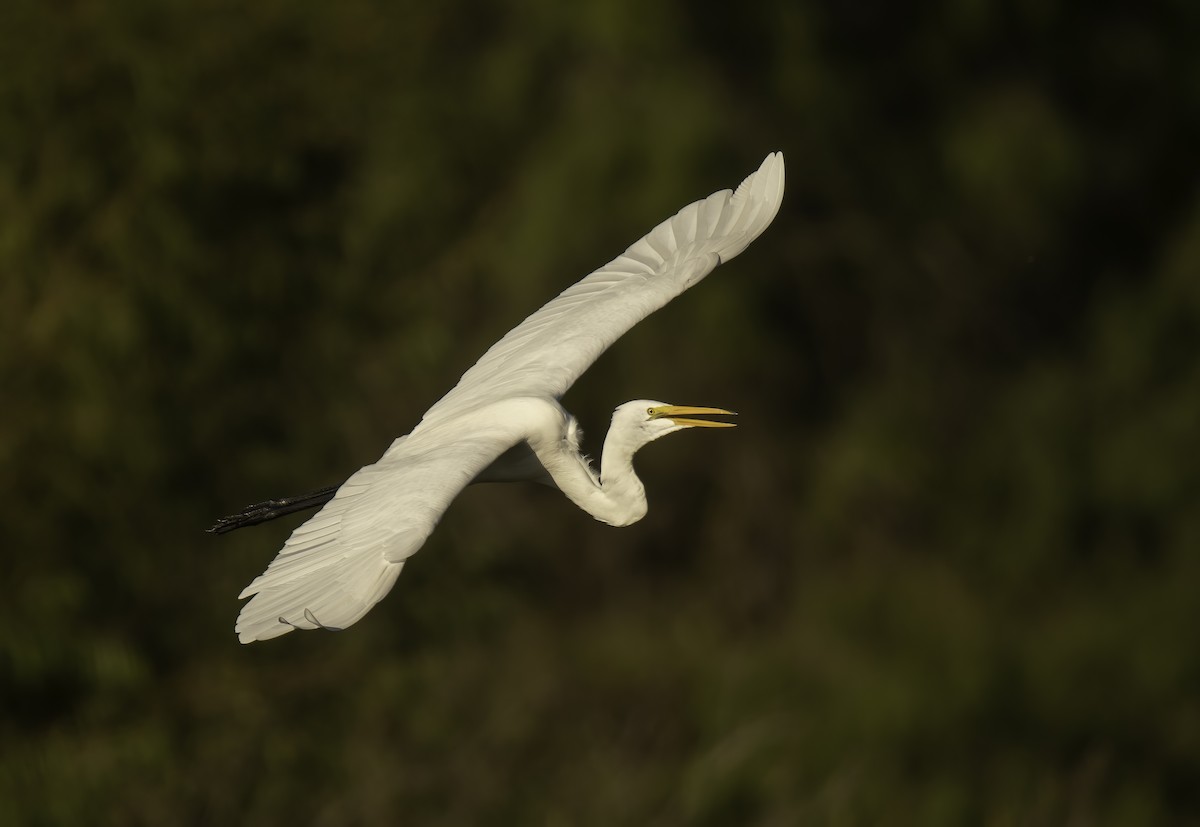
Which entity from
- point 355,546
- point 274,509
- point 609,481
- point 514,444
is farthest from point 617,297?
point 355,546

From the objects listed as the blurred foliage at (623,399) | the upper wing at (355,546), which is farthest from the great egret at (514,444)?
the blurred foliage at (623,399)

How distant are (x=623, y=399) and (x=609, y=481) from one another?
160 inches

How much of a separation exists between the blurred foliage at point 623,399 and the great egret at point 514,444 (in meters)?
1.83

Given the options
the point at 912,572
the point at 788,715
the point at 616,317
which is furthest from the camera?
the point at 912,572

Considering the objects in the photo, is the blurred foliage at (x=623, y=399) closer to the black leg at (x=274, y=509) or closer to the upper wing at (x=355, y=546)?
the black leg at (x=274, y=509)

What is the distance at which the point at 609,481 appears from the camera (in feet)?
14.1

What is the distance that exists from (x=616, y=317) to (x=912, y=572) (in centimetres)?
509

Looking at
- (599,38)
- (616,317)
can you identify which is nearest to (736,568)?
(599,38)

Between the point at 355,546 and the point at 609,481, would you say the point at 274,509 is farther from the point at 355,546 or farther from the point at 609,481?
the point at 355,546

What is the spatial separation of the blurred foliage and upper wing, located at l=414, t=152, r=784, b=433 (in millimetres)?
1946

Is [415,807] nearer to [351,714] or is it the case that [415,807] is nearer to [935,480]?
[351,714]

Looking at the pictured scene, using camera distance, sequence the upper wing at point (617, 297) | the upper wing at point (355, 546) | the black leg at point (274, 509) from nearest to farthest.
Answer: the upper wing at point (355, 546), the upper wing at point (617, 297), the black leg at point (274, 509)

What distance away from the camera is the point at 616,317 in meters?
4.57

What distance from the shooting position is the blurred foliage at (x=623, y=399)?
641cm
